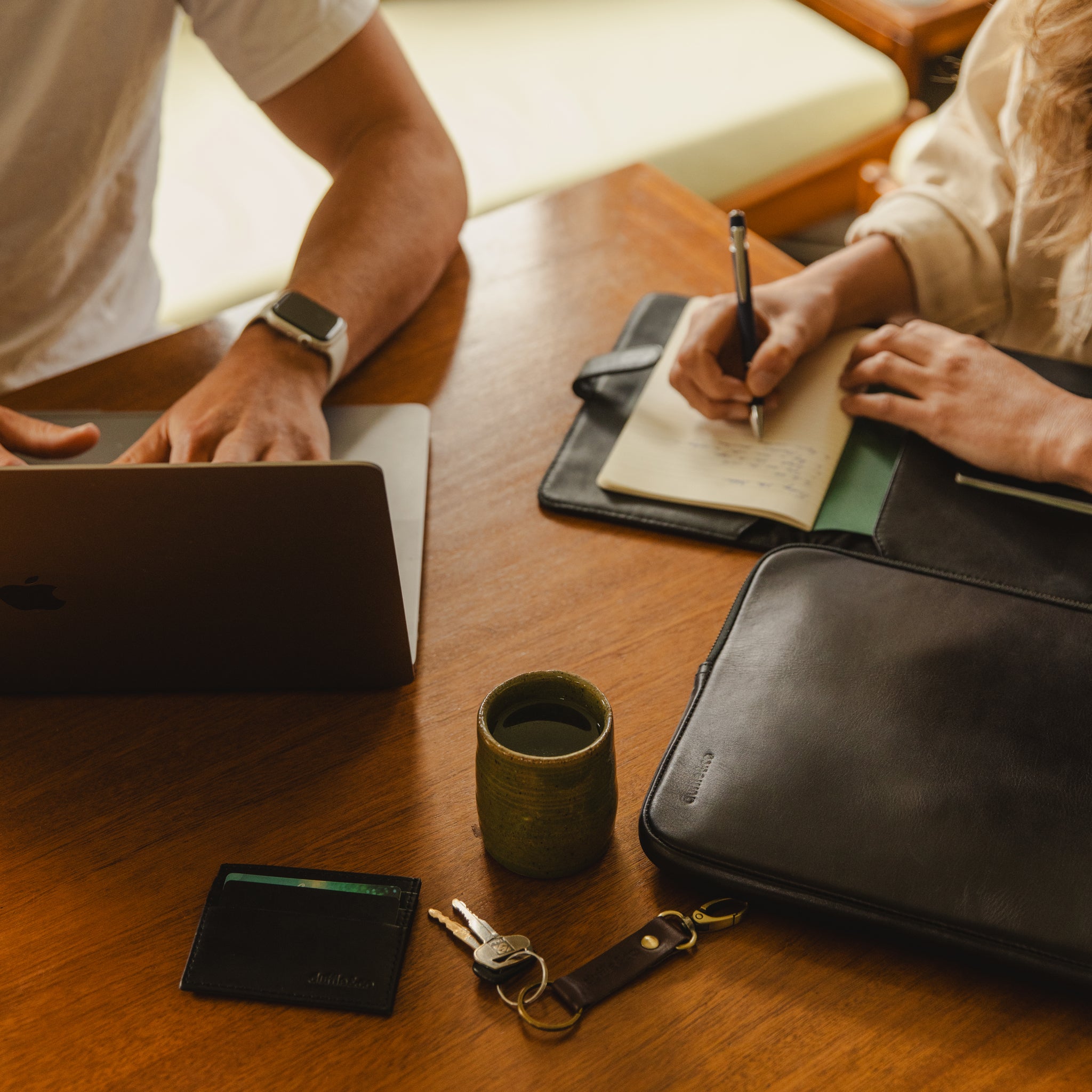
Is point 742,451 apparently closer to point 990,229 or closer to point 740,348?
point 740,348

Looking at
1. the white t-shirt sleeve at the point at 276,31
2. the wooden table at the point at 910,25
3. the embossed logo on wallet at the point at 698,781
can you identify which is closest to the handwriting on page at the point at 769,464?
the embossed logo on wallet at the point at 698,781

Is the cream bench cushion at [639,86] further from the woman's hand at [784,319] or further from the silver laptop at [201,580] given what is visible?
the silver laptop at [201,580]

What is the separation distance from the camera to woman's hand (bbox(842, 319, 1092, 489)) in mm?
824

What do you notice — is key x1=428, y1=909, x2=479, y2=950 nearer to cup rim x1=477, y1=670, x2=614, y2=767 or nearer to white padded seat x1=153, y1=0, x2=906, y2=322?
cup rim x1=477, y1=670, x2=614, y2=767

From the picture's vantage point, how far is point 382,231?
1048 mm

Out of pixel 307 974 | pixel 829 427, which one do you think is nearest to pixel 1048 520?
pixel 829 427

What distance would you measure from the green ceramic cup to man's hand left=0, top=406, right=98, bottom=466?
0.43m

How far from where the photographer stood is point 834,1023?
1.76 ft

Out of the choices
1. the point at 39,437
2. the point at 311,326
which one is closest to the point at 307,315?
the point at 311,326

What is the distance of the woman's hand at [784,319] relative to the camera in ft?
2.99

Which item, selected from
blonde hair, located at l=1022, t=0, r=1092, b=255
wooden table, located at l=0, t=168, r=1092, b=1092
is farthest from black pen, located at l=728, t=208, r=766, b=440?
blonde hair, located at l=1022, t=0, r=1092, b=255

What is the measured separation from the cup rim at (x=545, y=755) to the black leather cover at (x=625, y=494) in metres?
0.27

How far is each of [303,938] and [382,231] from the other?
72 cm

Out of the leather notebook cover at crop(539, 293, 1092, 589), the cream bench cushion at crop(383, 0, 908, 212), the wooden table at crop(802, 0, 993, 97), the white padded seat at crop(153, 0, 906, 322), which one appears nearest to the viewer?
the leather notebook cover at crop(539, 293, 1092, 589)
